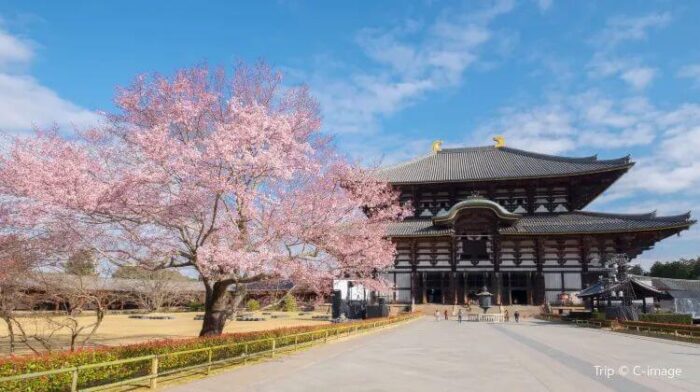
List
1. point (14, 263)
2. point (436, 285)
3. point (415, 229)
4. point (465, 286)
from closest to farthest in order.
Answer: point (14, 263)
point (465, 286)
point (436, 285)
point (415, 229)

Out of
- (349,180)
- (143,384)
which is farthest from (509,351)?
(143,384)

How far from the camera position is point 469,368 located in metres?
12.9

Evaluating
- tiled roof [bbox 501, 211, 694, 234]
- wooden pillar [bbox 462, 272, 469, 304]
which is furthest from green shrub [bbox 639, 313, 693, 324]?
wooden pillar [bbox 462, 272, 469, 304]

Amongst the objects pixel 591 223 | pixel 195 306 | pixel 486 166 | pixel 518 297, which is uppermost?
pixel 486 166

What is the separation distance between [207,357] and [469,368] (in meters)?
7.02

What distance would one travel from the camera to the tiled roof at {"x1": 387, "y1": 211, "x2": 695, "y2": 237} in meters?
40.4

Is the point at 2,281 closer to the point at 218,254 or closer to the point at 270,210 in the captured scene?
the point at 218,254

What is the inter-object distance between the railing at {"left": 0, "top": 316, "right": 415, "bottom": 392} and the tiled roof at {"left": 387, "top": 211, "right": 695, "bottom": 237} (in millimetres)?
24183

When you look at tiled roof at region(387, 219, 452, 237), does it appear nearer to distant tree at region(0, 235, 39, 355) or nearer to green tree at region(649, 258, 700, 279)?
distant tree at region(0, 235, 39, 355)

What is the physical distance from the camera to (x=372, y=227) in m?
20.3

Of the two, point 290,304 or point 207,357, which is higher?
point 207,357

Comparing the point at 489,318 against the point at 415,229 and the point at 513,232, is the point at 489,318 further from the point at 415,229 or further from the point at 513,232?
the point at 415,229

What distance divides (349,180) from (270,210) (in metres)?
4.95

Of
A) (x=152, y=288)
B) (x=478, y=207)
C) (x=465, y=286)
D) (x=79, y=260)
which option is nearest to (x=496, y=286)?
(x=465, y=286)
